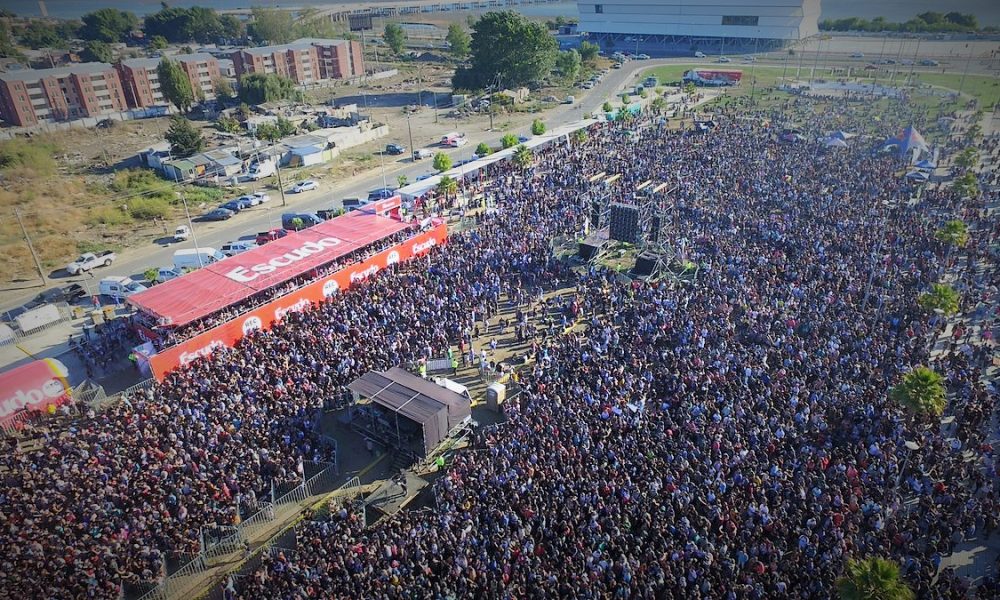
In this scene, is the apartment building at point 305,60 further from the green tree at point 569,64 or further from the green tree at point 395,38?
the green tree at point 569,64

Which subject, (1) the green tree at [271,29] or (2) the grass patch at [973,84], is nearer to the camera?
(2) the grass patch at [973,84]

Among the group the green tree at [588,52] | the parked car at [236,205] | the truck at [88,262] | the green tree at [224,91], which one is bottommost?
the truck at [88,262]

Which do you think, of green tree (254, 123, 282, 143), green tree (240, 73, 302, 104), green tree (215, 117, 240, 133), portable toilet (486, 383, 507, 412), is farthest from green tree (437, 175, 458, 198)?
green tree (240, 73, 302, 104)

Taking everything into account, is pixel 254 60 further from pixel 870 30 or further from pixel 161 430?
pixel 870 30

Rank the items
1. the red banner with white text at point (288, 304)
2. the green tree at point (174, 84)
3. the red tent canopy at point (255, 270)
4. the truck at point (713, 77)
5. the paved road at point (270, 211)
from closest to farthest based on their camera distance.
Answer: the red banner with white text at point (288, 304) < the red tent canopy at point (255, 270) < the paved road at point (270, 211) < the green tree at point (174, 84) < the truck at point (713, 77)

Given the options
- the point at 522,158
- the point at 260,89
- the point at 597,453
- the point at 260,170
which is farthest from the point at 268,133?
the point at 597,453

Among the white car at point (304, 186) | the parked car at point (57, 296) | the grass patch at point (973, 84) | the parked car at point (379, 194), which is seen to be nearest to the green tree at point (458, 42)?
the white car at point (304, 186)

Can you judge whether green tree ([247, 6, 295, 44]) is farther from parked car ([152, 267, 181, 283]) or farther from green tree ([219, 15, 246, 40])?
parked car ([152, 267, 181, 283])
